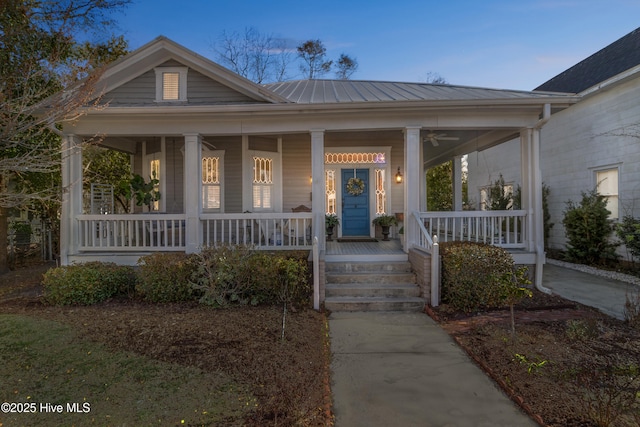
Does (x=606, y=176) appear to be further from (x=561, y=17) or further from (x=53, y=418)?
(x=53, y=418)

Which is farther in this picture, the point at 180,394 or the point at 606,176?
the point at 606,176

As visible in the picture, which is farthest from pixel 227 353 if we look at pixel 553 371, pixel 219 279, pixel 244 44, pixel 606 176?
pixel 244 44

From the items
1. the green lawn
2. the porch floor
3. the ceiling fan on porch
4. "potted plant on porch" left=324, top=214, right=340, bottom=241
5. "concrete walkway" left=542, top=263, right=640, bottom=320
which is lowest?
"concrete walkway" left=542, top=263, right=640, bottom=320

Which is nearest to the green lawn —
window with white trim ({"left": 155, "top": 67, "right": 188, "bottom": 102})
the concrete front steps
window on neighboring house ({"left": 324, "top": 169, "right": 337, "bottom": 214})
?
the concrete front steps

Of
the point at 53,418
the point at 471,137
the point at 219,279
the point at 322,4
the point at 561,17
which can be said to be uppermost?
the point at 322,4

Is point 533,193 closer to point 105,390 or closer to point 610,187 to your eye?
point 610,187

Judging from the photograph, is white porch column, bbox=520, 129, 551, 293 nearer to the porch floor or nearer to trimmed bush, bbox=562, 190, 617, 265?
the porch floor

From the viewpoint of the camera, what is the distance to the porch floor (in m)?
6.82

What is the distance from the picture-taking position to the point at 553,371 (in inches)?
128

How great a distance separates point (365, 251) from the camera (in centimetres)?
730

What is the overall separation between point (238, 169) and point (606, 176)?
9824 mm

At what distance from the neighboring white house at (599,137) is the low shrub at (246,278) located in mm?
6600

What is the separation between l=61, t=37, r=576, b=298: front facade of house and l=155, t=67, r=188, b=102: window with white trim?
0.9 inches

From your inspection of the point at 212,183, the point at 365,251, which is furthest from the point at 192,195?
the point at 365,251
